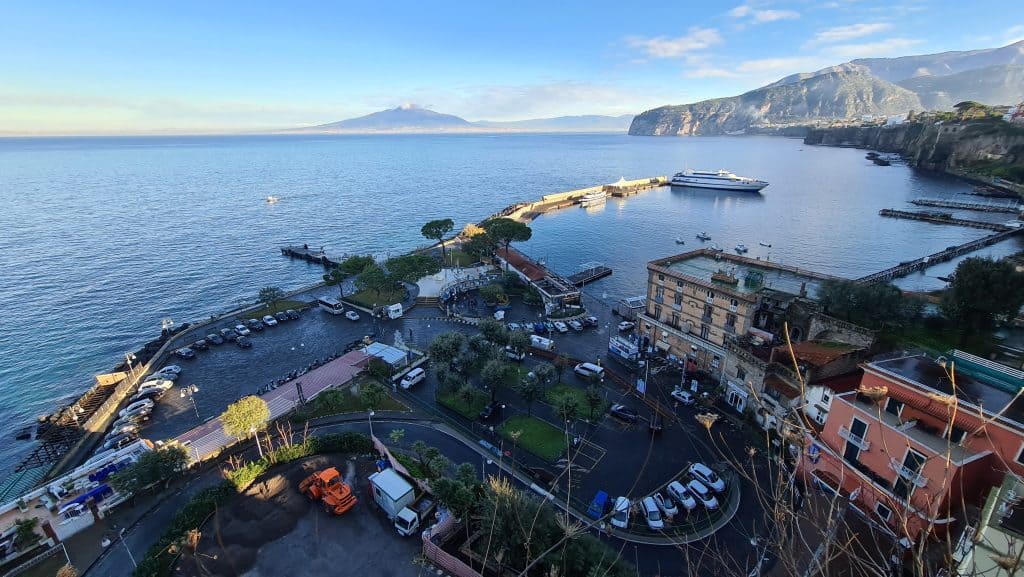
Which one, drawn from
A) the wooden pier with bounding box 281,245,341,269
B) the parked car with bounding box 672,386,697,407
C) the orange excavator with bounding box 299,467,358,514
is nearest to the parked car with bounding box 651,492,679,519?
the parked car with bounding box 672,386,697,407

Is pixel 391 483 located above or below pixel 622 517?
above

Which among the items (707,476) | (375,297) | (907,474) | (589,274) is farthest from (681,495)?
(589,274)

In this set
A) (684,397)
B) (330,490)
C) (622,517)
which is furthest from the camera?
(684,397)

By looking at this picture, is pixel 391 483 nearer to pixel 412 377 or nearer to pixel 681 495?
pixel 412 377

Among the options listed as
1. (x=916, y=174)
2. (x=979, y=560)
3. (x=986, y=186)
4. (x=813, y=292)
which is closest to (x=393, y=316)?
(x=813, y=292)

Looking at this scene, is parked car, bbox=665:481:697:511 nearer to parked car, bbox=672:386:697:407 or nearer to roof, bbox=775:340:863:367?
parked car, bbox=672:386:697:407

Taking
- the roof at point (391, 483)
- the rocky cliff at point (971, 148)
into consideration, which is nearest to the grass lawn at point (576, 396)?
the roof at point (391, 483)

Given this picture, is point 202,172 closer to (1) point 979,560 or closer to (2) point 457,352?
(2) point 457,352
